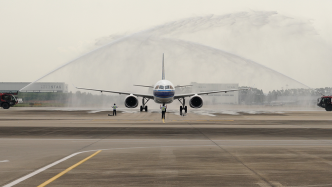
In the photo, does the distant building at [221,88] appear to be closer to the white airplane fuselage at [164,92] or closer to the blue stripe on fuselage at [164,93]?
the white airplane fuselage at [164,92]

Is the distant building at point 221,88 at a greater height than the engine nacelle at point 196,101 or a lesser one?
greater

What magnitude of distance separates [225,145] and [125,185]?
361 inches

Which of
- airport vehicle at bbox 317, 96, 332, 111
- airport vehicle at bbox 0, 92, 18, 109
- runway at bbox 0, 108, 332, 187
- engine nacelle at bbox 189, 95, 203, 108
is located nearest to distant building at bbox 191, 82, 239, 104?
airport vehicle at bbox 317, 96, 332, 111

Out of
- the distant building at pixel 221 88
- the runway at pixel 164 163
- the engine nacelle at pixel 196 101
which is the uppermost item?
the distant building at pixel 221 88

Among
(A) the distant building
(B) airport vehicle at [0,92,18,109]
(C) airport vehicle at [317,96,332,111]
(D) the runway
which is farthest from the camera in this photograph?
(A) the distant building

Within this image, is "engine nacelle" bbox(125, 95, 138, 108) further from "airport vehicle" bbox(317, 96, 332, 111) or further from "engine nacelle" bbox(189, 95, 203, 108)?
"airport vehicle" bbox(317, 96, 332, 111)

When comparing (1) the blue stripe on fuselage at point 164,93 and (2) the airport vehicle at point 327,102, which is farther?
(2) the airport vehicle at point 327,102

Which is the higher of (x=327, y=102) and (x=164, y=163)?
(x=327, y=102)

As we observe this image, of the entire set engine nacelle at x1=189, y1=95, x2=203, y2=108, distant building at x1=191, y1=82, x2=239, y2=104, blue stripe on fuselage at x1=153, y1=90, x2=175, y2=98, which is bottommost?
→ engine nacelle at x1=189, y1=95, x2=203, y2=108

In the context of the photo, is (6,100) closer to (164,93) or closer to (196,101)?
(164,93)

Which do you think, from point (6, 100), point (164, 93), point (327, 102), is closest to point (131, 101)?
point (164, 93)

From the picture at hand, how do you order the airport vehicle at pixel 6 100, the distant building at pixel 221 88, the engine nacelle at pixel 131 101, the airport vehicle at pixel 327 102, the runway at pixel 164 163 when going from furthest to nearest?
the distant building at pixel 221 88 → the airport vehicle at pixel 6 100 → the airport vehicle at pixel 327 102 → the engine nacelle at pixel 131 101 → the runway at pixel 164 163

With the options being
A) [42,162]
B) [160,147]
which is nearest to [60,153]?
[42,162]

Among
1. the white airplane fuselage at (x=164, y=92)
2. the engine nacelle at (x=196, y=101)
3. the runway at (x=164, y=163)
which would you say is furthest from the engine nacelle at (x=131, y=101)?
the runway at (x=164, y=163)
